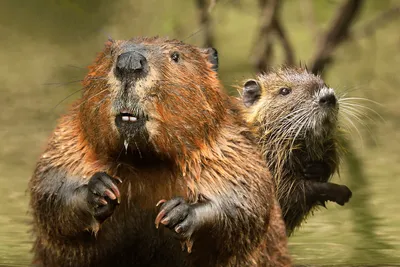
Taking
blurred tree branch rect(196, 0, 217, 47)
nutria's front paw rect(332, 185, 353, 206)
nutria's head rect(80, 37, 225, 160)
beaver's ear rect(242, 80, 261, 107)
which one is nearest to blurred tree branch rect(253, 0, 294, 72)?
blurred tree branch rect(196, 0, 217, 47)

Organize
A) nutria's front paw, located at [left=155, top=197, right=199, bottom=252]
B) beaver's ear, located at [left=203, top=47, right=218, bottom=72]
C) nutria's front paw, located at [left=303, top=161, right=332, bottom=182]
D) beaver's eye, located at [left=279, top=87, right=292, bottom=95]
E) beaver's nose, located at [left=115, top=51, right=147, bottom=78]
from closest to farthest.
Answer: beaver's nose, located at [left=115, top=51, right=147, bottom=78] → nutria's front paw, located at [left=155, top=197, right=199, bottom=252] → beaver's ear, located at [left=203, top=47, right=218, bottom=72] → nutria's front paw, located at [left=303, top=161, right=332, bottom=182] → beaver's eye, located at [left=279, top=87, right=292, bottom=95]

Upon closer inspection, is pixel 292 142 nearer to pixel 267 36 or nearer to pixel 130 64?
pixel 130 64

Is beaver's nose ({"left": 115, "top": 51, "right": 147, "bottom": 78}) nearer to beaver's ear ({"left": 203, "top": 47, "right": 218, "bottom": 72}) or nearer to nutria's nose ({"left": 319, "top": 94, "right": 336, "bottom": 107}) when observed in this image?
beaver's ear ({"left": 203, "top": 47, "right": 218, "bottom": 72})

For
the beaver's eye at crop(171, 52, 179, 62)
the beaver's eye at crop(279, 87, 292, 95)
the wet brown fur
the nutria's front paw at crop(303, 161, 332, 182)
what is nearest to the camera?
the beaver's eye at crop(171, 52, 179, 62)

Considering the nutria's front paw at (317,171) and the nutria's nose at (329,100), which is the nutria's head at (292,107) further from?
the nutria's front paw at (317,171)

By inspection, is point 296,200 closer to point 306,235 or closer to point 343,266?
point 343,266

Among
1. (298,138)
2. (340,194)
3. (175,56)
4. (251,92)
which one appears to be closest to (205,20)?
(251,92)

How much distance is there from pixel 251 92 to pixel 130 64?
2494 millimetres

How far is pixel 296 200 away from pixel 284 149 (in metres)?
0.32

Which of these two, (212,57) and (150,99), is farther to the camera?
(212,57)

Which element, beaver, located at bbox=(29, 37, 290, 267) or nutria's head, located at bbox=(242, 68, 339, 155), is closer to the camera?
beaver, located at bbox=(29, 37, 290, 267)

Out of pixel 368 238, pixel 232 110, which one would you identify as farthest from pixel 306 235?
pixel 232 110

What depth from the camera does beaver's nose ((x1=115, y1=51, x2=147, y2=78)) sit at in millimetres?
4078

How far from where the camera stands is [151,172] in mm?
4406
